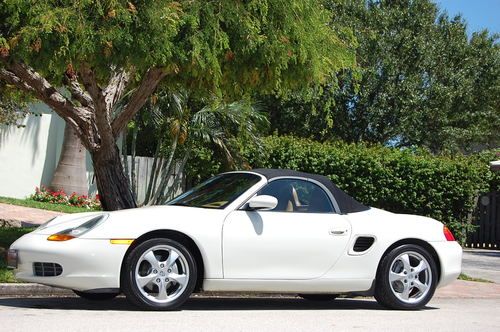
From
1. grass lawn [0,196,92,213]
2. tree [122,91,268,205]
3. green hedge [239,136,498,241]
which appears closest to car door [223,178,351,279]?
tree [122,91,268,205]

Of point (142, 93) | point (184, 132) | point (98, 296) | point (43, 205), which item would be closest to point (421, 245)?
point (98, 296)

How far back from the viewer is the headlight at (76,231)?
790cm

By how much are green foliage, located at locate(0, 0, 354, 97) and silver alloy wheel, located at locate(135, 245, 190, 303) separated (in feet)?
9.12

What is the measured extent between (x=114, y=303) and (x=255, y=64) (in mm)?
3868

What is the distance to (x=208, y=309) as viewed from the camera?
8562mm

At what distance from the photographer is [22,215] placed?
1903 centimetres

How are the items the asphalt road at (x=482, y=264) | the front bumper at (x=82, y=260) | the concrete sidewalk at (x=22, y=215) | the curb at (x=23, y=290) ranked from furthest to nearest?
the concrete sidewalk at (x=22, y=215)
the asphalt road at (x=482, y=264)
the curb at (x=23, y=290)
the front bumper at (x=82, y=260)

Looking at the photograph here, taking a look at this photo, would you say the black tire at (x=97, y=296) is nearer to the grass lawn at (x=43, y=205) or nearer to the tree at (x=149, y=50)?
the tree at (x=149, y=50)

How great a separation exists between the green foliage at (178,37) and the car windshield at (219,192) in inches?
67.9

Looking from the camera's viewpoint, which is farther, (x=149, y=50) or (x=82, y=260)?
(x=149, y=50)

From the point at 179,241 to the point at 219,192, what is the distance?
889 mm

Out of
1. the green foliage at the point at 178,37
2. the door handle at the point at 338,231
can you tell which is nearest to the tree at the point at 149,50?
the green foliage at the point at 178,37

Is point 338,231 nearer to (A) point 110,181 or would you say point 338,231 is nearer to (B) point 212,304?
(B) point 212,304

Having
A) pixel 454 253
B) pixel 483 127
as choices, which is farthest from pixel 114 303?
pixel 483 127
